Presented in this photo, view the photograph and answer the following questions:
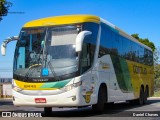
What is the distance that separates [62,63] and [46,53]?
0.75 meters

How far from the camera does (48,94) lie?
1366 centimetres

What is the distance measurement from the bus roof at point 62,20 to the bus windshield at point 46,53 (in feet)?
0.70

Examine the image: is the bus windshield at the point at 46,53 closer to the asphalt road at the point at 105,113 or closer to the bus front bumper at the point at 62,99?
the bus front bumper at the point at 62,99

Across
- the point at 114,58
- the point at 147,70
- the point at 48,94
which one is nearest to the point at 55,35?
the point at 48,94

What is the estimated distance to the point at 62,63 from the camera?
13.7 metres

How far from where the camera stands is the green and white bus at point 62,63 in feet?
44.6

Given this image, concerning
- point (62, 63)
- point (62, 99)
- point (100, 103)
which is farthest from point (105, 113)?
point (62, 63)

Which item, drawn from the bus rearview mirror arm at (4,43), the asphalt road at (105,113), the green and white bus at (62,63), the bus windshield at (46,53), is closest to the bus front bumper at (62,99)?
the green and white bus at (62,63)

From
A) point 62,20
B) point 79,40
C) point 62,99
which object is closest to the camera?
point 79,40

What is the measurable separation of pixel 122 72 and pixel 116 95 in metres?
1.70

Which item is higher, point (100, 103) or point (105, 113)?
point (100, 103)

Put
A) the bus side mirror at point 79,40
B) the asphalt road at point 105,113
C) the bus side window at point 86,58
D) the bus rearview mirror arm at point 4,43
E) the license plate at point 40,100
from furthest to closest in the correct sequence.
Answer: the bus rearview mirror arm at point 4,43
the asphalt road at point 105,113
the bus side window at point 86,58
the license plate at point 40,100
the bus side mirror at point 79,40

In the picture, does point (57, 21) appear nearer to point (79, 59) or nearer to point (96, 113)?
point (79, 59)

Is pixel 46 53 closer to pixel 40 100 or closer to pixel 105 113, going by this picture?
pixel 40 100
